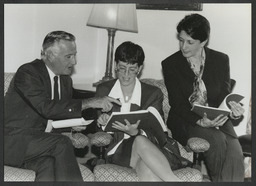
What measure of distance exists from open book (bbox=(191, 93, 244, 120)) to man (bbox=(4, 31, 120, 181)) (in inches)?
31.0

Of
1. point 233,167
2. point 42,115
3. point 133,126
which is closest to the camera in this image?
point 42,115

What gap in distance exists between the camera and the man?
2.66 m

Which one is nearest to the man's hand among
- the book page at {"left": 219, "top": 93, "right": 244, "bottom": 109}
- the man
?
the man

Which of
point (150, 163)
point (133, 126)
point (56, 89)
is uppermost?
point (56, 89)

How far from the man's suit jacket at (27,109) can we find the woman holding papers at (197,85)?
932mm

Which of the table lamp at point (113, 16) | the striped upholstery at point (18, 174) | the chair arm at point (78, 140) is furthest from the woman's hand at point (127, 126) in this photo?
the table lamp at point (113, 16)

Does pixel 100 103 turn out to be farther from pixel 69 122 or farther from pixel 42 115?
pixel 42 115

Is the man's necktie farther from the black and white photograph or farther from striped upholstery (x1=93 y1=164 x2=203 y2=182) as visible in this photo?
striped upholstery (x1=93 y1=164 x2=203 y2=182)

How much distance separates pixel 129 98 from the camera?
312cm

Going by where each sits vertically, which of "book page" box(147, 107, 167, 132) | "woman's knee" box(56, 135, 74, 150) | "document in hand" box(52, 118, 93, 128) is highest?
"book page" box(147, 107, 167, 132)

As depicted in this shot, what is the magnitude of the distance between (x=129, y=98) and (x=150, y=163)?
602 millimetres

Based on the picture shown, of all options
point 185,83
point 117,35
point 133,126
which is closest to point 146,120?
point 133,126

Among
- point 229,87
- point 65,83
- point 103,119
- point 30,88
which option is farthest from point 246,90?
point 30,88

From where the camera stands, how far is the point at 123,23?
392cm
